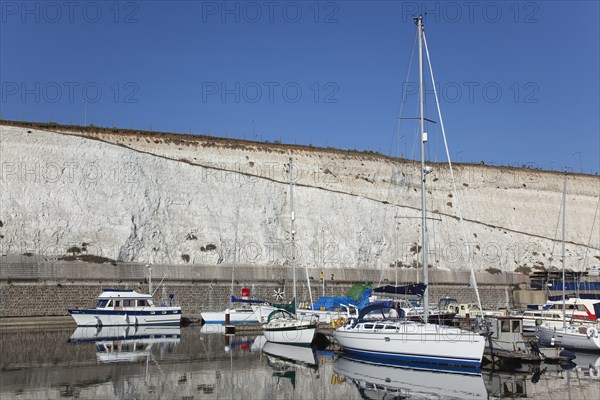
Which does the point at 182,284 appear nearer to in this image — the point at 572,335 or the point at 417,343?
the point at 417,343

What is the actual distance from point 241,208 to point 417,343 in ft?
119

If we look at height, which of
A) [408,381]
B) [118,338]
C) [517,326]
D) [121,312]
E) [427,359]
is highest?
[517,326]

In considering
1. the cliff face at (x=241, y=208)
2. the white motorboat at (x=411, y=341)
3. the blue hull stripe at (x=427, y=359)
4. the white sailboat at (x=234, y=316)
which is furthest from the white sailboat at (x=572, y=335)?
the white sailboat at (x=234, y=316)

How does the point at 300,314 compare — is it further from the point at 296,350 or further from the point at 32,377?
the point at 32,377

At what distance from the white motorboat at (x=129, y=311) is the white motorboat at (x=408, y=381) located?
20.4 metres

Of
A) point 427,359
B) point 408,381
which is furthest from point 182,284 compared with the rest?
point 408,381

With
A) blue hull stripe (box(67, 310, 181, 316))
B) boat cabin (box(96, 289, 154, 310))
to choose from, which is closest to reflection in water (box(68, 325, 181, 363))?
blue hull stripe (box(67, 310, 181, 316))

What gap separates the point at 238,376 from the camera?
23.2m

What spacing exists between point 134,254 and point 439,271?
25.4m

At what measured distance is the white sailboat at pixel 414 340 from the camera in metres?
24.8

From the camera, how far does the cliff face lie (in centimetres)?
5244

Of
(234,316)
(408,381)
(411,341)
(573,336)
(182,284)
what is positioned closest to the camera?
(408,381)

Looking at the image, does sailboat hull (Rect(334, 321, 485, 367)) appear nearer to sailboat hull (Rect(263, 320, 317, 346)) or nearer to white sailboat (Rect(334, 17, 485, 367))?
white sailboat (Rect(334, 17, 485, 367))

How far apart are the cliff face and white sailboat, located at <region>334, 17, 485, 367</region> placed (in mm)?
16696
